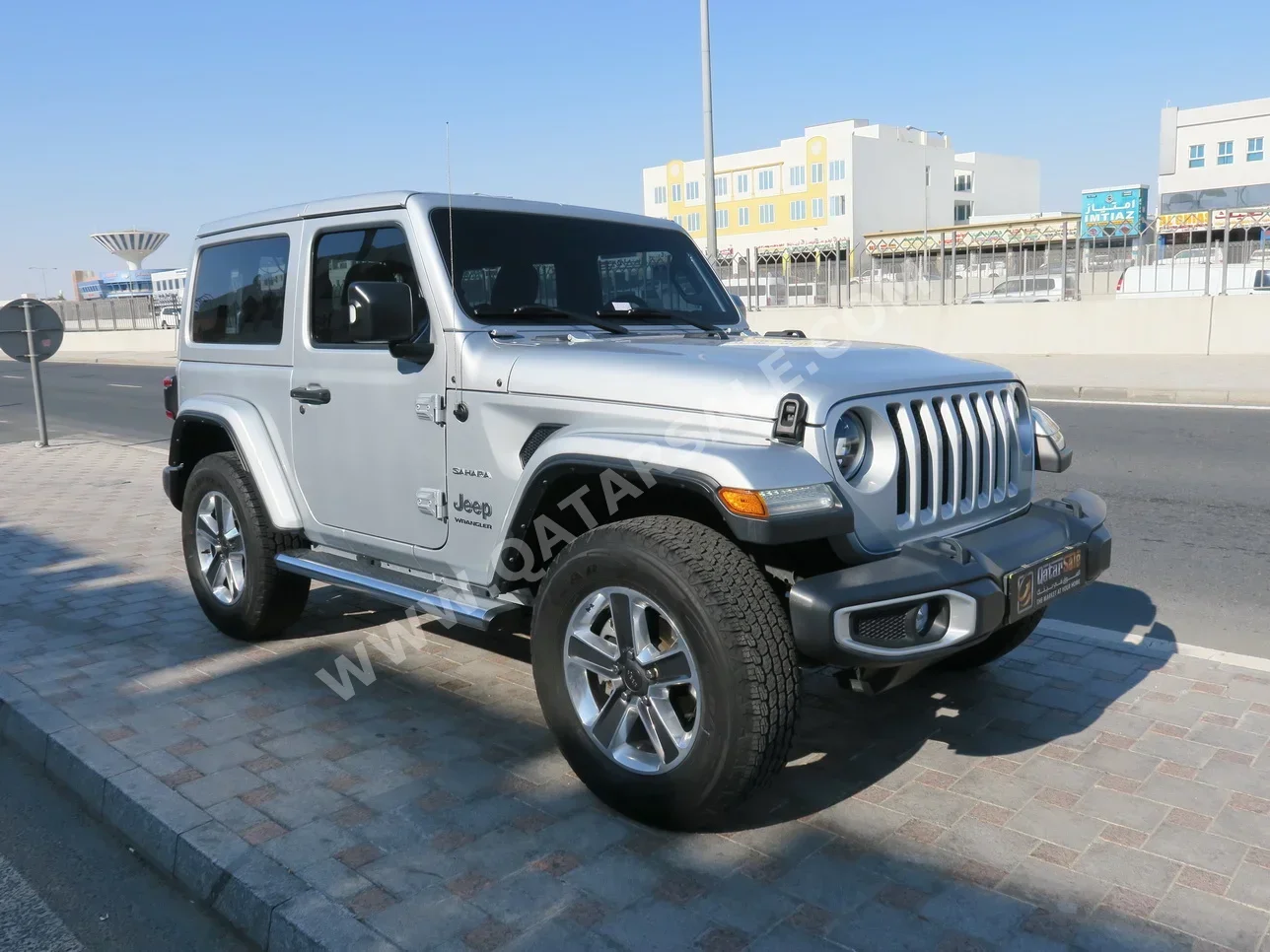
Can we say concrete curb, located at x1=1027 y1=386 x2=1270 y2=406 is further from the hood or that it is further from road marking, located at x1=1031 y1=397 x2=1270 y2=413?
the hood

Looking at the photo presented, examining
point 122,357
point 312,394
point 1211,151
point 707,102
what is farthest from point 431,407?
point 1211,151

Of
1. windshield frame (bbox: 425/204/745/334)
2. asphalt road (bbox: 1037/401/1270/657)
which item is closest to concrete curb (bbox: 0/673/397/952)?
windshield frame (bbox: 425/204/745/334)

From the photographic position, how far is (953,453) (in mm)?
3492

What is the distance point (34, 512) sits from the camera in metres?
8.76

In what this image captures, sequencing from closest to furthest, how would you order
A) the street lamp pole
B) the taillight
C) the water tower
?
the taillight, the street lamp pole, the water tower

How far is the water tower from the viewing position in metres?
135

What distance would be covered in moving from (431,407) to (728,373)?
131cm

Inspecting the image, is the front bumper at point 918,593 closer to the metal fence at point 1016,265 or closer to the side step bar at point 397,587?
the side step bar at point 397,587

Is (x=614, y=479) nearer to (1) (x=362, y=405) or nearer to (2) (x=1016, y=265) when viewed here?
(1) (x=362, y=405)

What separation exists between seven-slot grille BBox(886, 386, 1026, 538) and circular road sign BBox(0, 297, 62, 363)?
11191 mm

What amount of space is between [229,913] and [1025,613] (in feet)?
8.24

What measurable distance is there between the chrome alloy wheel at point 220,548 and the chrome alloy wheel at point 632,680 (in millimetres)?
2340

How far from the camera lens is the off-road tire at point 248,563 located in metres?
4.86

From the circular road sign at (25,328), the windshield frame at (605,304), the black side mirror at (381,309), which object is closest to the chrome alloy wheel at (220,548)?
the black side mirror at (381,309)
